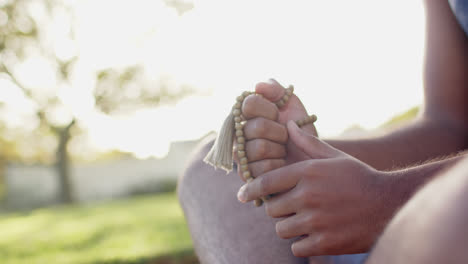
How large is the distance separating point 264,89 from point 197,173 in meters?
0.42

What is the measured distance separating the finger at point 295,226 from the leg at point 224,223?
0.18 meters

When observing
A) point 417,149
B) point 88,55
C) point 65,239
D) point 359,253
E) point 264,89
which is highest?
point 88,55

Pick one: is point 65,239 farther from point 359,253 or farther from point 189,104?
point 189,104

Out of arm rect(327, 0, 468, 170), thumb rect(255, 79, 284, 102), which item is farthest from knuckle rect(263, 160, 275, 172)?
arm rect(327, 0, 468, 170)

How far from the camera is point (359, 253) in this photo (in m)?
0.87

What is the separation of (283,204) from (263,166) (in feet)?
0.49

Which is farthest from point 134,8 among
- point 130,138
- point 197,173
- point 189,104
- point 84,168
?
point 197,173

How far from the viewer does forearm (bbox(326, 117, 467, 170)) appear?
3.97ft

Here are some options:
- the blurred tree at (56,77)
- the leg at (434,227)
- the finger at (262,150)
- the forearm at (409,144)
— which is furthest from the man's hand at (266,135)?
the blurred tree at (56,77)

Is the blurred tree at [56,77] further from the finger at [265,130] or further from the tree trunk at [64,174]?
the finger at [265,130]

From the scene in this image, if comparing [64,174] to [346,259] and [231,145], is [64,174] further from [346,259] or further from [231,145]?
[346,259]

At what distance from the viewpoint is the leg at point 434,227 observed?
1.24 feet

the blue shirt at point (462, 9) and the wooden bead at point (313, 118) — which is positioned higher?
the blue shirt at point (462, 9)

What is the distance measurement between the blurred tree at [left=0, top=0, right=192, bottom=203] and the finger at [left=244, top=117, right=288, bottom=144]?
1313 cm
